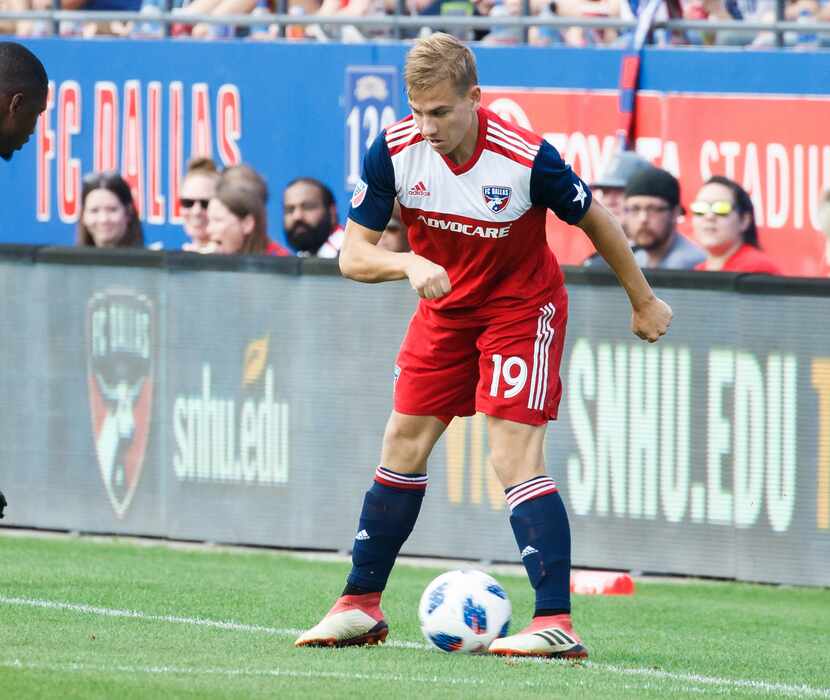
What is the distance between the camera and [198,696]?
19.2 feet

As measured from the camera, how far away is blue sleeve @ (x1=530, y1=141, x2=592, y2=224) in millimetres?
6875

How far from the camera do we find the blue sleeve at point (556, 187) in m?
6.88

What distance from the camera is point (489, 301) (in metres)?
7.04

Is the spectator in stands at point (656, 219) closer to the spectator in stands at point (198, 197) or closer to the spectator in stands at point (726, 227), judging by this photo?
the spectator in stands at point (726, 227)

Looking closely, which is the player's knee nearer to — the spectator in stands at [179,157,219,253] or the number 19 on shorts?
the number 19 on shorts

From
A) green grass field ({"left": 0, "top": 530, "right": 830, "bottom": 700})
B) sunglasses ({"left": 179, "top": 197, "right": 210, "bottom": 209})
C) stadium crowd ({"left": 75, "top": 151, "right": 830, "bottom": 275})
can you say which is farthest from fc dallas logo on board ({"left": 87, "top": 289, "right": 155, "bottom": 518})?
sunglasses ({"left": 179, "top": 197, "right": 210, "bottom": 209})

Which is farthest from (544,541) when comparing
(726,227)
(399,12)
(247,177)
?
(399,12)

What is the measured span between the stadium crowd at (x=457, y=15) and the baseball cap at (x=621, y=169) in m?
1.15

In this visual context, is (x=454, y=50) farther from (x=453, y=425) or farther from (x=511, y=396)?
(x=453, y=425)

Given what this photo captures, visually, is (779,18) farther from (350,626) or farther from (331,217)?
(350,626)

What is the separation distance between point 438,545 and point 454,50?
5224 mm

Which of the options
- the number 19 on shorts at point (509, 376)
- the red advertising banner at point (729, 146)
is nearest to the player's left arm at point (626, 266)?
the number 19 on shorts at point (509, 376)

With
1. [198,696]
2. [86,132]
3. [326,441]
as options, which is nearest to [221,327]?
[326,441]

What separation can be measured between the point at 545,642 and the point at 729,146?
20.6ft
